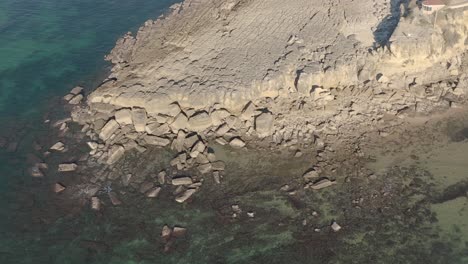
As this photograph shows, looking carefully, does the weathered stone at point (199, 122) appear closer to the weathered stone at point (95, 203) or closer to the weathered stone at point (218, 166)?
the weathered stone at point (218, 166)

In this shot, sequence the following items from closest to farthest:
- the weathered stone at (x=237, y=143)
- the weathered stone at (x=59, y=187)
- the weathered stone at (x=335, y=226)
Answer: the weathered stone at (x=335, y=226) → the weathered stone at (x=59, y=187) → the weathered stone at (x=237, y=143)

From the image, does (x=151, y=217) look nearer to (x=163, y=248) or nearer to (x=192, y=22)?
(x=163, y=248)

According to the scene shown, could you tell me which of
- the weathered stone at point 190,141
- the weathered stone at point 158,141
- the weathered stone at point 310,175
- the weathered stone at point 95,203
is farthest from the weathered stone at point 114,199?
the weathered stone at point 310,175

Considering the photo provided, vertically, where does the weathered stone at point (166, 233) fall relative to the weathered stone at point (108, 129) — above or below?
below

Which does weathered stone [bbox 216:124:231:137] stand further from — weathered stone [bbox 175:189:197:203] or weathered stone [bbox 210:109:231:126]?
weathered stone [bbox 175:189:197:203]

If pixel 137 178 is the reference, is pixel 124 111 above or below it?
above

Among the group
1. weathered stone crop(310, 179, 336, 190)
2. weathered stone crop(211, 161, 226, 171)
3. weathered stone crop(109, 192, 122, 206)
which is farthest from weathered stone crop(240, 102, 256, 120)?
weathered stone crop(109, 192, 122, 206)

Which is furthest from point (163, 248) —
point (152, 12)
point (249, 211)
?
point (152, 12)
